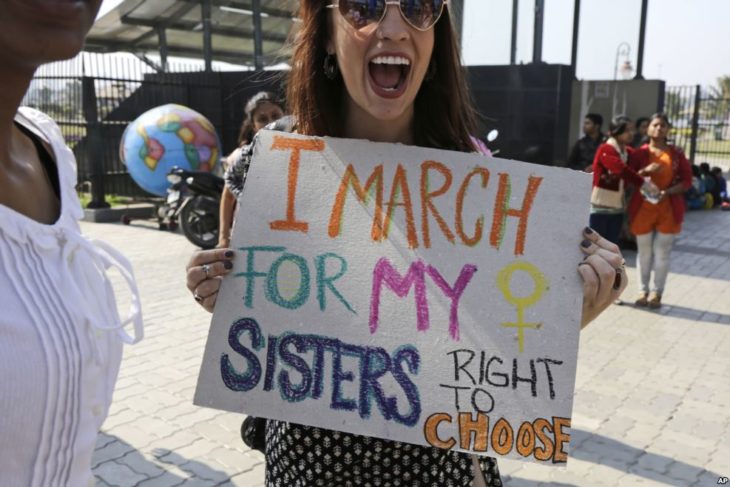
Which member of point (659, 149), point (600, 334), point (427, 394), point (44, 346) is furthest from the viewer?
point (659, 149)

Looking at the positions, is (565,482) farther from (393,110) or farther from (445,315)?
(393,110)

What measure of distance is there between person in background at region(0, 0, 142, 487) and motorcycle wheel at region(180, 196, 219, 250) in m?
7.58

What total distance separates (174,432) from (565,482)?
2167 mm

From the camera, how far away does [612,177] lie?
6.82m

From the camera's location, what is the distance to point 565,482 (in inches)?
133

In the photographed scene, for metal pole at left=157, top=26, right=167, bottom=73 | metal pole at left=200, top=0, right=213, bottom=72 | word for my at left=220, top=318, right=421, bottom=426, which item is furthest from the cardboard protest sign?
metal pole at left=157, top=26, right=167, bottom=73

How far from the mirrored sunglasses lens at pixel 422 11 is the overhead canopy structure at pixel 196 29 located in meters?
13.7

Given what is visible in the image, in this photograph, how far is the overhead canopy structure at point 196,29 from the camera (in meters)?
15.6

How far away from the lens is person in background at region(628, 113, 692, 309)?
21.0 ft

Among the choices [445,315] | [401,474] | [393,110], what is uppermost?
[393,110]

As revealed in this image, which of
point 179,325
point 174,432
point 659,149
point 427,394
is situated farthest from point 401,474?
point 659,149

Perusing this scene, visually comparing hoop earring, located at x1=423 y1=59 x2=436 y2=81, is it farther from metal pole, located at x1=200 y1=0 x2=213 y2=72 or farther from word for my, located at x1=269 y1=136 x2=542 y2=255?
metal pole, located at x1=200 y1=0 x2=213 y2=72

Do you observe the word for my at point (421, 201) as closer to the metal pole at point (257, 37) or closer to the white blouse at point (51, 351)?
the white blouse at point (51, 351)

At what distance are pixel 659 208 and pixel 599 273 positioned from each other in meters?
5.55
